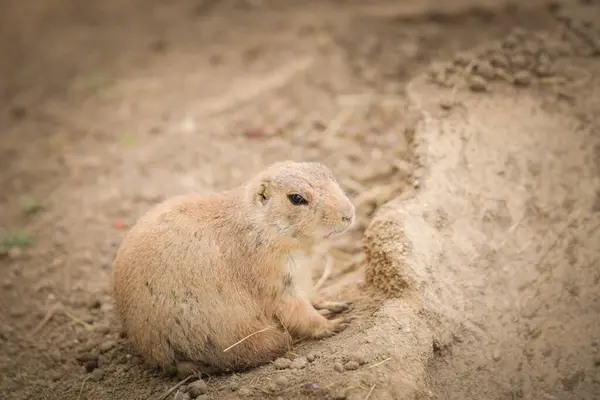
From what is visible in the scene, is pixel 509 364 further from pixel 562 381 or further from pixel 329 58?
pixel 329 58

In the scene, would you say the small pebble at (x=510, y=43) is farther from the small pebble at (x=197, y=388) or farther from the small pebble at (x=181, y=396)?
the small pebble at (x=181, y=396)

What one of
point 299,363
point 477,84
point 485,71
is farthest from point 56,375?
→ point 485,71

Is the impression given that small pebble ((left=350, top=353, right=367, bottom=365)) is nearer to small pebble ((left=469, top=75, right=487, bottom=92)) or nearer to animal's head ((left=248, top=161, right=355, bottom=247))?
animal's head ((left=248, top=161, right=355, bottom=247))

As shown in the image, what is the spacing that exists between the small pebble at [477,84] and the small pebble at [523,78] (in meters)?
0.29

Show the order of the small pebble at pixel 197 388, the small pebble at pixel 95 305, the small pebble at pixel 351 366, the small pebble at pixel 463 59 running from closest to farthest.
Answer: the small pebble at pixel 351 366 < the small pebble at pixel 197 388 < the small pebble at pixel 95 305 < the small pebble at pixel 463 59

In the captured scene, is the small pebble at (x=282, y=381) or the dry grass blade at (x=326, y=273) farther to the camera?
the dry grass blade at (x=326, y=273)

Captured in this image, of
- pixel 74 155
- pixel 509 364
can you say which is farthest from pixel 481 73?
pixel 74 155

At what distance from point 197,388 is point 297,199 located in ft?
4.62

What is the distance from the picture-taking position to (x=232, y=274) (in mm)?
4066

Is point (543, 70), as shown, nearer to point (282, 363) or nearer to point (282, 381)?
point (282, 363)

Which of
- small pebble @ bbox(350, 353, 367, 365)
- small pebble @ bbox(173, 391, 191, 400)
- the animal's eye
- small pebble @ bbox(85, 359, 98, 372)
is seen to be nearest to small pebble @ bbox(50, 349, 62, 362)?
small pebble @ bbox(85, 359, 98, 372)

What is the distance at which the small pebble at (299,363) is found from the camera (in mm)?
3910

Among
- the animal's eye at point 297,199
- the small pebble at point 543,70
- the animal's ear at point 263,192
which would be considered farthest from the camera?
the small pebble at point 543,70

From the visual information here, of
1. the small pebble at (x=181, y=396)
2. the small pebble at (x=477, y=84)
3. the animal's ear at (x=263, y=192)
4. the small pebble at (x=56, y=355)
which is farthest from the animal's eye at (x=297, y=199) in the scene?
the small pebble at (x=56, y=355)
